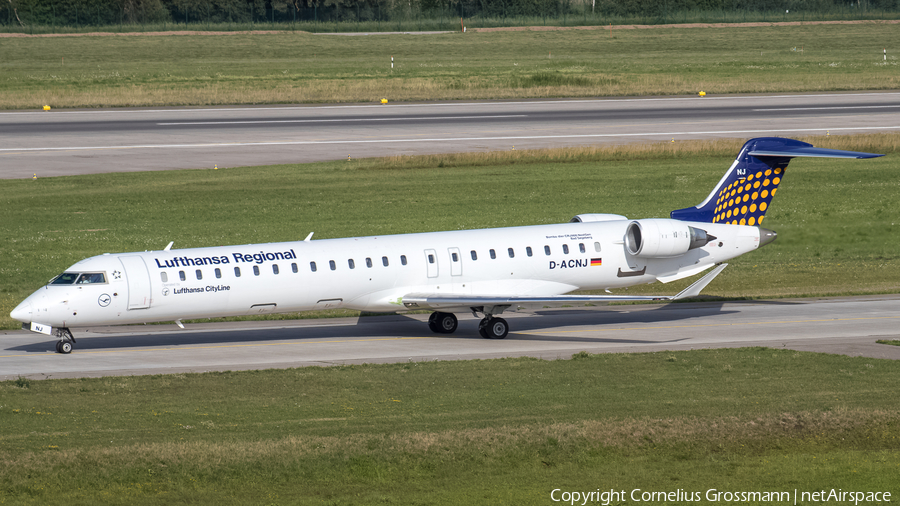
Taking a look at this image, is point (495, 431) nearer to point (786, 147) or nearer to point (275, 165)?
point (786, 147)

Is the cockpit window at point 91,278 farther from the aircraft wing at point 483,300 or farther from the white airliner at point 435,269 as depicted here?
the aircraft wing at point 483,300

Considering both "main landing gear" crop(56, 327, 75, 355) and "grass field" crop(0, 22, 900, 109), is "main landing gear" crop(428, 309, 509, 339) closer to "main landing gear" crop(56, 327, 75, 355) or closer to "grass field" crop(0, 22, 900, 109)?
"main landing gear" crop(56, 327, 75, 355)

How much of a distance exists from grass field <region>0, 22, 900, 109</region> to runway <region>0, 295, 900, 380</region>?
58.0m

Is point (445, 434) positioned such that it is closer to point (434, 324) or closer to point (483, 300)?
point (483, 300)

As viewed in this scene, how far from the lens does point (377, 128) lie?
76.4 metres

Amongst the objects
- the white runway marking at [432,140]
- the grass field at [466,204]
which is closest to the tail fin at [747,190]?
the grass field at [466,204]

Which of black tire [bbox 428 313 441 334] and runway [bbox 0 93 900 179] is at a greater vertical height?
runway [bbox 0 93 900 179]

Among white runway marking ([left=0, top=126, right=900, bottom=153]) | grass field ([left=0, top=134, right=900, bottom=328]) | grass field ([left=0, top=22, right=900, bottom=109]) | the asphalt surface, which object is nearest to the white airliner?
the asphalt surface

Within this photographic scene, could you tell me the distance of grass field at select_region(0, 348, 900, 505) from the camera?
1864 centimetres

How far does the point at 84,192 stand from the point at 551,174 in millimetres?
27365

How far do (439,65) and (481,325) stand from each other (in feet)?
292

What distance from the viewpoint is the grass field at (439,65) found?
94250 millimetres

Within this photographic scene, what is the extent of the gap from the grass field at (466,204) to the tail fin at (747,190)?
9.55ft

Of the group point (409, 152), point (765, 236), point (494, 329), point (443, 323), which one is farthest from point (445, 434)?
point (409, 152)
